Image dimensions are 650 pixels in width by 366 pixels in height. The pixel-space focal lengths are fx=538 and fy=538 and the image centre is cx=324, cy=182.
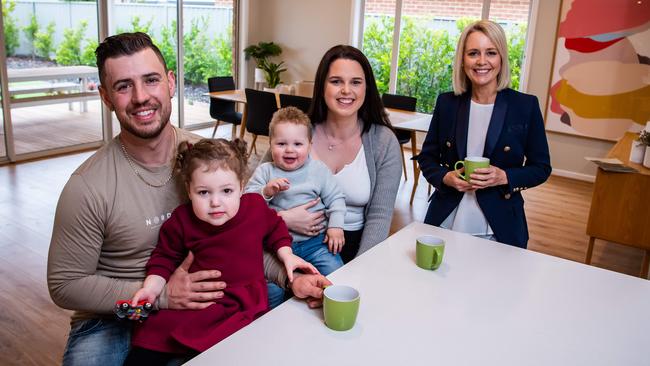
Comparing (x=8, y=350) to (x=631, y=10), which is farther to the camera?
(x=631, y=10)

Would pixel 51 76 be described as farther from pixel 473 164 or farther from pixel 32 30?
pixel 473 164

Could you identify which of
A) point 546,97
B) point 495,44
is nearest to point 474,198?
point 495,44

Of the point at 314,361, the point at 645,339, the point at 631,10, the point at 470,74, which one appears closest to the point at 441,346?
the point at 314,361

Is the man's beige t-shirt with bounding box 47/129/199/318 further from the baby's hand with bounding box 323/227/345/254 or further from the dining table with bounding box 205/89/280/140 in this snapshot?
the dining table with bounding box 205/89/280/140

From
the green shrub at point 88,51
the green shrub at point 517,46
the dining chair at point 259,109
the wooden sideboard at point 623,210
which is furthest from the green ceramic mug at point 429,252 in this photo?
the green shrub at point 88,51

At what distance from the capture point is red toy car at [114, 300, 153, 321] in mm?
1421

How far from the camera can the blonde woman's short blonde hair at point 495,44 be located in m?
1.98

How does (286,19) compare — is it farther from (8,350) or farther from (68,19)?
(8,350)

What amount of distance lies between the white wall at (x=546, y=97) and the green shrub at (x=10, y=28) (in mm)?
5456

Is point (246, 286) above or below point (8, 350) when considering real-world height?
above

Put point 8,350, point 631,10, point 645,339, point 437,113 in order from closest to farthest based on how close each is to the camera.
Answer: point 645,339
point 437,113
point 8,350
point 631,10

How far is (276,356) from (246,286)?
1.37ft

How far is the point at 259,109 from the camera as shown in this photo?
210 inches

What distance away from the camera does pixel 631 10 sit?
530 centimetres
